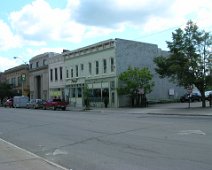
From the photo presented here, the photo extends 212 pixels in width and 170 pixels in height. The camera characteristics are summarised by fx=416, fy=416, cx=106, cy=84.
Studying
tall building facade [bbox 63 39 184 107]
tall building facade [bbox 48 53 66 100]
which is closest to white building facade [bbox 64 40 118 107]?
tall building facade [bbox 63 39 184 107]

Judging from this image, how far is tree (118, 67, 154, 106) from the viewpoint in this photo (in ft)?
158

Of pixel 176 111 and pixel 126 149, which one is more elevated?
pixel 176 111

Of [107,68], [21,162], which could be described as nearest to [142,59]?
[107,68]

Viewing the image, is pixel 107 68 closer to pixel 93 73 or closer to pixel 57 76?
pixel 93 73

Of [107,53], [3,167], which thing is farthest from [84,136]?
[107,53]

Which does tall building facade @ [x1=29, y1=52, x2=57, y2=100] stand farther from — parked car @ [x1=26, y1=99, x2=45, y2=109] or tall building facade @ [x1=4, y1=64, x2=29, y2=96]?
parked car @ [x1=26, y1=99, x2=45, y2=109]

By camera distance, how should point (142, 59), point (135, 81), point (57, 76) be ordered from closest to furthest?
point (135, 81) < point (142, 59) < point (57, 76)

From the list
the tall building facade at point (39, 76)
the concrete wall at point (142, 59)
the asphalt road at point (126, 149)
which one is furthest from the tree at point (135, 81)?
the asphalt road at point (126, 149)

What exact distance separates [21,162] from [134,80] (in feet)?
124

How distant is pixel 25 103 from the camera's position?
7050 cm

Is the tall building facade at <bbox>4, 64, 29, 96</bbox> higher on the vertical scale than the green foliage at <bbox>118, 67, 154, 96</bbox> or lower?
higher

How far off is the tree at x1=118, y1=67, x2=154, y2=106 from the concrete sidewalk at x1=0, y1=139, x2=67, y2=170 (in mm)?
35017

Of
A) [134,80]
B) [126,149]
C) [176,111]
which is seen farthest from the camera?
[134,80]

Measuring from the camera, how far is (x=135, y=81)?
159 feet
